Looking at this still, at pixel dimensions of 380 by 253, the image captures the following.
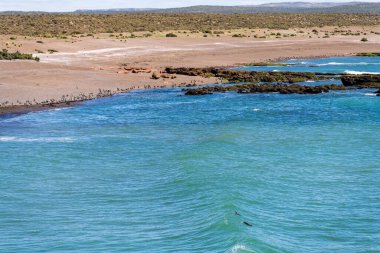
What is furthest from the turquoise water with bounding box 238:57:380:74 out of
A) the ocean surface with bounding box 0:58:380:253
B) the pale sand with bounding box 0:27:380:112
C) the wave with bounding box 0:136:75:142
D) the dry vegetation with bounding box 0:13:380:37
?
the wave with bounding box 0:136:75:142

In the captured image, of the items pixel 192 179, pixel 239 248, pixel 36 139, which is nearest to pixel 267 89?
pixel 36 139

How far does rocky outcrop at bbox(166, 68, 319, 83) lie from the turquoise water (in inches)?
207

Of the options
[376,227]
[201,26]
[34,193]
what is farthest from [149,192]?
[201,26]

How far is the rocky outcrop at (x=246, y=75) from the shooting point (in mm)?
53969

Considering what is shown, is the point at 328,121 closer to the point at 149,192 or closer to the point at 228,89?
the point at 228,89

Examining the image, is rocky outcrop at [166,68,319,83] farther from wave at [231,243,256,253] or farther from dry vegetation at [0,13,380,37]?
wave at [231,243,256,253]

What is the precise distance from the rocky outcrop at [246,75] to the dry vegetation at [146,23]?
27.5 metres

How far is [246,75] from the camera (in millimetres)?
55656

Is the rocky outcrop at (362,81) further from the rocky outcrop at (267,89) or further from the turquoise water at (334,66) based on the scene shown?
the turquoise water at (334,66)

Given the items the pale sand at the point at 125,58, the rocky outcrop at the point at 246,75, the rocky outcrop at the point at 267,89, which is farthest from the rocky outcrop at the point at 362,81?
the pale sand at the point at 125,58

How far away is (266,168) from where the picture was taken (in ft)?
88.1

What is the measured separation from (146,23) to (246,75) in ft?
184

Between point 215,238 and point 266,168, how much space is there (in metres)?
8.67

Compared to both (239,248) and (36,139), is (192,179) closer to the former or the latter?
(239,248)
